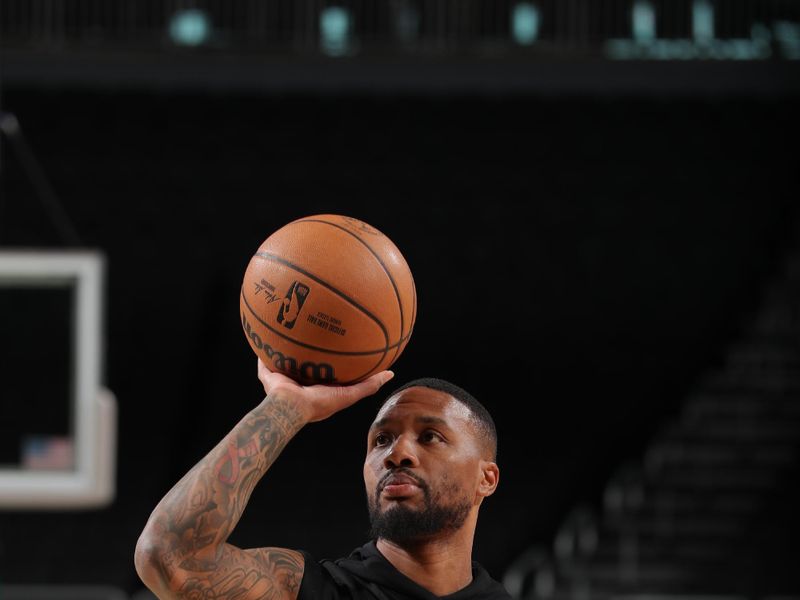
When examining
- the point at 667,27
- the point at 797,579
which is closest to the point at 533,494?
the point at 797,579

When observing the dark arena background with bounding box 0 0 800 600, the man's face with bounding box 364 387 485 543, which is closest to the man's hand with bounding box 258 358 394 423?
the man's face with bounding box 364 387 485 543

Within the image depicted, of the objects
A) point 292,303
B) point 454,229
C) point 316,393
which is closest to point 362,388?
point 316,393

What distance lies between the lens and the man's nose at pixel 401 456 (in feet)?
9.11

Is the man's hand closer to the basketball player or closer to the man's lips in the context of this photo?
the basketball player

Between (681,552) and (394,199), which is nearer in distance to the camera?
(681,552)

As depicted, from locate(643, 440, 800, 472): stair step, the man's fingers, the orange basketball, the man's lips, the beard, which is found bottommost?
locate(643, 440, 800, 472): stair step

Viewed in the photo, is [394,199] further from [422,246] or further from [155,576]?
[155,576]

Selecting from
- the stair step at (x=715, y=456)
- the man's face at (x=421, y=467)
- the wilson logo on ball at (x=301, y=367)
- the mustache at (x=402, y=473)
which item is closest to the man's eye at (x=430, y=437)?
the man's face at (x=421, y=467)

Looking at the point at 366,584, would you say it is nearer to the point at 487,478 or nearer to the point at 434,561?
the point at 434,561

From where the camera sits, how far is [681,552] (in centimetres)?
1037

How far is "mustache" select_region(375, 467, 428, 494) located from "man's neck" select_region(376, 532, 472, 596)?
0.13 m

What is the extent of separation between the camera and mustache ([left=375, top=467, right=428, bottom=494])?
276 cm

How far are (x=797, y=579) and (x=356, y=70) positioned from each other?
509 cm

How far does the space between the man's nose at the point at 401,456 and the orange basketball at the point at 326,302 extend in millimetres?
166
